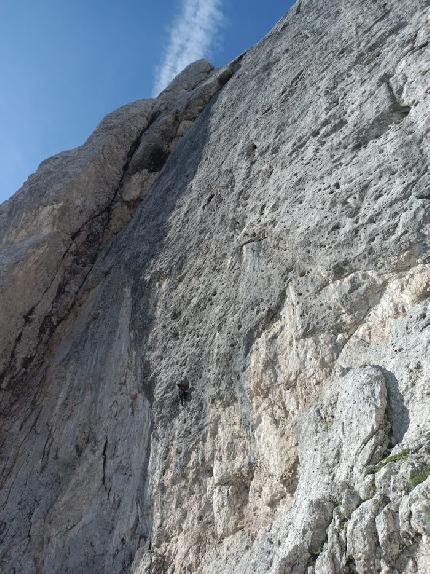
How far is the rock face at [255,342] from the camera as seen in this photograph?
590 centimetres

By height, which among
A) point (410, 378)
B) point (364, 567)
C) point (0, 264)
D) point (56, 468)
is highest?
point (0, 264)

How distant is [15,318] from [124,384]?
4239 mm

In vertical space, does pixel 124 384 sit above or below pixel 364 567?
above

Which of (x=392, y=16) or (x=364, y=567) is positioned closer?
(x=364, y=567)

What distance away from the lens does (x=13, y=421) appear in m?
12.1

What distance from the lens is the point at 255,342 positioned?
322 inches

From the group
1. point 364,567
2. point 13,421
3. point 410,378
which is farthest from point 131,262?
point 364,567

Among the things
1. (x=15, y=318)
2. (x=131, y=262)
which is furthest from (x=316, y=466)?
(x=15, y=318)

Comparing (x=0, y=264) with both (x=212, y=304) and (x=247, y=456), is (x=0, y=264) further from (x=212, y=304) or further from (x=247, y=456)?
(x=247, y=456)

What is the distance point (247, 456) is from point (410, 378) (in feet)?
7.74

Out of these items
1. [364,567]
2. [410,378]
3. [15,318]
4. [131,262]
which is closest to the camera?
[364,567]

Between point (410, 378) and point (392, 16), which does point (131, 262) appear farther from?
point (410, 378)

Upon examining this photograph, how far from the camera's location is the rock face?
5898 millimetres

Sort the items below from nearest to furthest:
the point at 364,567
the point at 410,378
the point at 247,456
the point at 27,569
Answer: the point at 364,567, the point at 410,378, the point at 247,456, the point at 27,569
